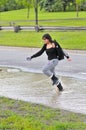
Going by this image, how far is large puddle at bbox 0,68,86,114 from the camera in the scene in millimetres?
10047

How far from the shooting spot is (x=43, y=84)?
501 inches

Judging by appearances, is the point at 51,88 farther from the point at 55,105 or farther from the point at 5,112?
the point at 5,112

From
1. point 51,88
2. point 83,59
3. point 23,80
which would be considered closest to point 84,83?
point 51,88

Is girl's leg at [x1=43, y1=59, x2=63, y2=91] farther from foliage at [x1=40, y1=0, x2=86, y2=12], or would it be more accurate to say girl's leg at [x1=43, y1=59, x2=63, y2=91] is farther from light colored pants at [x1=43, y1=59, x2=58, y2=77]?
foliage at [x1=40, y1=0, x2=86, y2=12]

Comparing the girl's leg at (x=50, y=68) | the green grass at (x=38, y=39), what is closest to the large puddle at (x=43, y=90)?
the girl's leg at (x=50, y=68)

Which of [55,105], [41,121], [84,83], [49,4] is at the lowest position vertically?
[49,4]

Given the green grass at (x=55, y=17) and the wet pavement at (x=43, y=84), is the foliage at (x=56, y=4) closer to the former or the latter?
the green grass at (x=55, y=17)

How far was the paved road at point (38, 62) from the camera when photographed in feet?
52.1

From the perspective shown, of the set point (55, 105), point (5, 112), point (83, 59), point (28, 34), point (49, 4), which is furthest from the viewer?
point (49, 4)

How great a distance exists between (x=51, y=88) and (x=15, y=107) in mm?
2989

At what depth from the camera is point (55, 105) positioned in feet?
32.2

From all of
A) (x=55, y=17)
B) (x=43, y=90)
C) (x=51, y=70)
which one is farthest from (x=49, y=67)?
(x=55, y=17)

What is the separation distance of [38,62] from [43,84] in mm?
6507

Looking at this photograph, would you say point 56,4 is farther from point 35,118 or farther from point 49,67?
point 35,118
